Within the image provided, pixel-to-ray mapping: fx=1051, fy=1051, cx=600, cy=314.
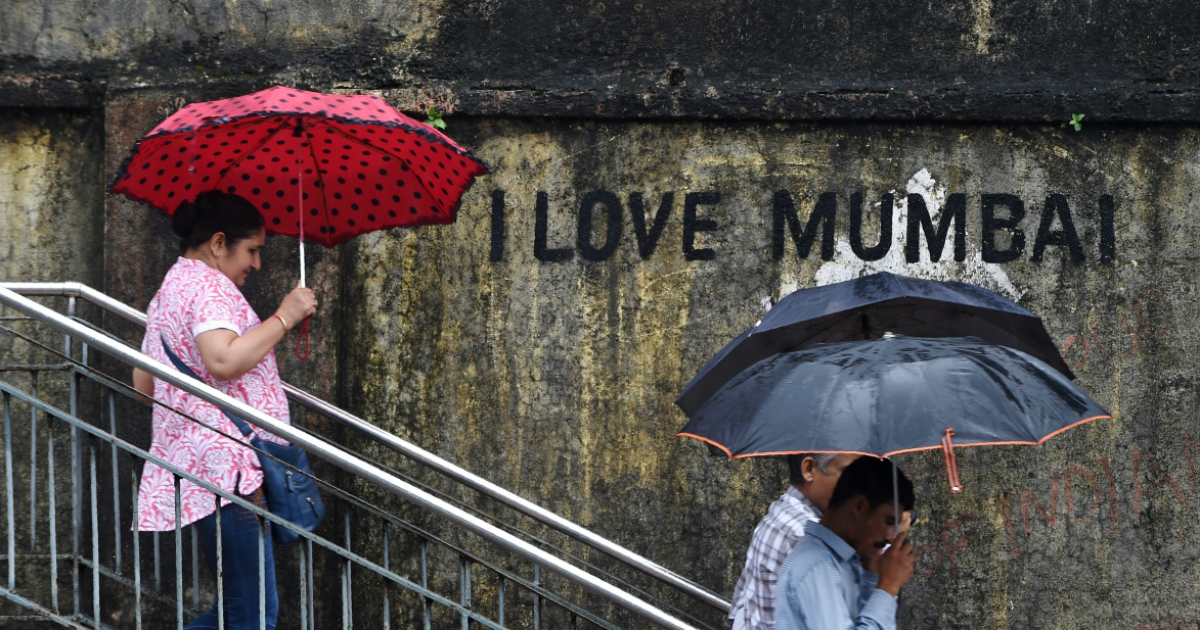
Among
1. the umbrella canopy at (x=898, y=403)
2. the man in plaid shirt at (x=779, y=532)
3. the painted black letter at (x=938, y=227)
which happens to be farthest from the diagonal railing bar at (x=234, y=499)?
the painted black letter at (x=938, y=227)

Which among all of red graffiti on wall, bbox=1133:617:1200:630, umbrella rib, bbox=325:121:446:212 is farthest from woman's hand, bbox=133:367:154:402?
red graffiti on wall, bbox=1133:617:1200:630

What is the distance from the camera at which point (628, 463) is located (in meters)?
4.85

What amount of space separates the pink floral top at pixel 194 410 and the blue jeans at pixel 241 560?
67 millimetres

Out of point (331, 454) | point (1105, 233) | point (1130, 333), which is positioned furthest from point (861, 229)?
point (331, 454)

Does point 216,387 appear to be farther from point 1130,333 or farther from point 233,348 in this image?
point 1130,333

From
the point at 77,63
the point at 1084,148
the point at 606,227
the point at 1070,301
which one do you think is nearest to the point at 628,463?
the point at 606,227

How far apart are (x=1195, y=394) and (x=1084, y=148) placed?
Answer: 1239mm

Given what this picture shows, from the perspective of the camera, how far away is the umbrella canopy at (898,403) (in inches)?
83.7

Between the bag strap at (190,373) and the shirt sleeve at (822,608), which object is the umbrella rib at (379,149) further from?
the shirt sleeve at (822,608)

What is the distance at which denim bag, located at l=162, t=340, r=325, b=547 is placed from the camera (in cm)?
320

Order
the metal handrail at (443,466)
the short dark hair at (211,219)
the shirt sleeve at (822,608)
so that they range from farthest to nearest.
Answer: the metal handrail at (443,466)
the short dark hair at (211,219)
the shirt sleeve at (822,608)

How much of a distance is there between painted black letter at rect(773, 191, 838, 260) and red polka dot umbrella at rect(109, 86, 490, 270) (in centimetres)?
164

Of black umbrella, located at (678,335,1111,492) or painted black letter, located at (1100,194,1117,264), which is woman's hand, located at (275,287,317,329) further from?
painted black letter, located at (1100,194,1117,264)

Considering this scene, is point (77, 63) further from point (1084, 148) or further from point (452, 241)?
point (1084, 148)
